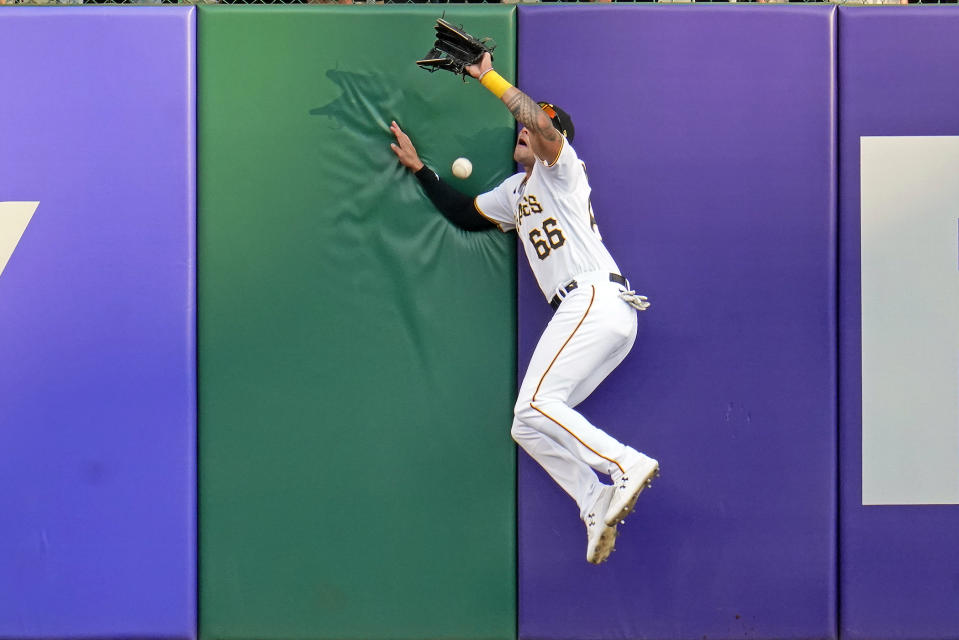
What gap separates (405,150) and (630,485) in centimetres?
161

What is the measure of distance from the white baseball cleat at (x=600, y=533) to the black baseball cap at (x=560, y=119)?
1410mm

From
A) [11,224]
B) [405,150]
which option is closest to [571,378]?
[405,150]

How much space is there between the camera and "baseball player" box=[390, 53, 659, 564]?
309 centimetres

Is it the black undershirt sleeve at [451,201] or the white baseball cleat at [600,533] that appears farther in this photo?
the black undershirt sleeve at [451,201]

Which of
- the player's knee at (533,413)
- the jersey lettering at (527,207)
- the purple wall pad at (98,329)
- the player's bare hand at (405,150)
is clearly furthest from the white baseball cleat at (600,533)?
the purple wall pad at (98,329)

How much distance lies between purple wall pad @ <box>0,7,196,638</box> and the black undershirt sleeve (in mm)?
972

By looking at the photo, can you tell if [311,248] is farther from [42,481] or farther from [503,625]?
[503,625]

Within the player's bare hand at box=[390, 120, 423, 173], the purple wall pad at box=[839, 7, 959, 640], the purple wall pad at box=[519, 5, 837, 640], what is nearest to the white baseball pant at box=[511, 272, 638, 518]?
the purple wall pad at box=[519, 5, 837, 640]

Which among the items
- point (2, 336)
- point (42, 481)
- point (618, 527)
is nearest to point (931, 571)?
point (618, 527)

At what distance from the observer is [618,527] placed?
353 cm

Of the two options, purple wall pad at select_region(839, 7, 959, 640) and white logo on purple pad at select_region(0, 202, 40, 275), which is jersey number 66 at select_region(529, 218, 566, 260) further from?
white logo on purple pad at select_region(0, 202, 40, 275)

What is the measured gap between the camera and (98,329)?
3.51 m

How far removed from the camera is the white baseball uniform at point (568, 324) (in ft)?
10.4

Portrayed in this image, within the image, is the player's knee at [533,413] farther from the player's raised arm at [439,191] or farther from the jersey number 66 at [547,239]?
the player's raised arm at [439,191]
